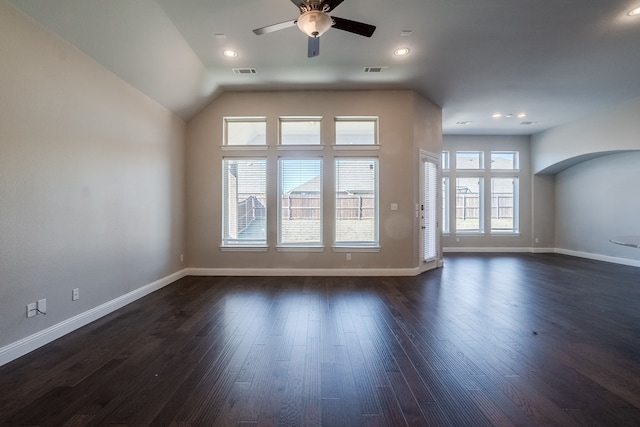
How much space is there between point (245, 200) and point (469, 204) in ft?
20.6

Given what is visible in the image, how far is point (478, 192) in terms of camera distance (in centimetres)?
772

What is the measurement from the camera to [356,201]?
16.3ft

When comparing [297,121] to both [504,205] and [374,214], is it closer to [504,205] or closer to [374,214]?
[374,214]

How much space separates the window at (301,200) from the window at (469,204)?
15.8ft

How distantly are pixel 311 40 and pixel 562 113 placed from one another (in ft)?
20.9

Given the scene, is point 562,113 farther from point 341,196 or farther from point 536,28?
point 341,196

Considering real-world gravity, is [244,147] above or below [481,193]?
above

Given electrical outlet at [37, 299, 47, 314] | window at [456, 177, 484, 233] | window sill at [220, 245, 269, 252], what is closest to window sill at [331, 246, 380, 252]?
window sill at [220, 245, 269, 252]

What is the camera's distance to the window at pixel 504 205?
7.68 meters

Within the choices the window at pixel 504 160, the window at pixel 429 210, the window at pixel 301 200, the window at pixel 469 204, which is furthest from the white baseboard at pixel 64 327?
the window at pixel 504 160

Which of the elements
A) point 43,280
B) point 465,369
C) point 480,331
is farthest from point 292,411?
point 43,280

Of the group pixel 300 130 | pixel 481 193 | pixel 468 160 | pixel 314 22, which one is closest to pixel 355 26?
pixel 314 22

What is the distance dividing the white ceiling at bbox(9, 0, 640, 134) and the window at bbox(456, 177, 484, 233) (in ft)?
9.27

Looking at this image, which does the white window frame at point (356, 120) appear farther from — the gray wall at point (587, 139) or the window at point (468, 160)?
the gray wall at point (587, 139)
